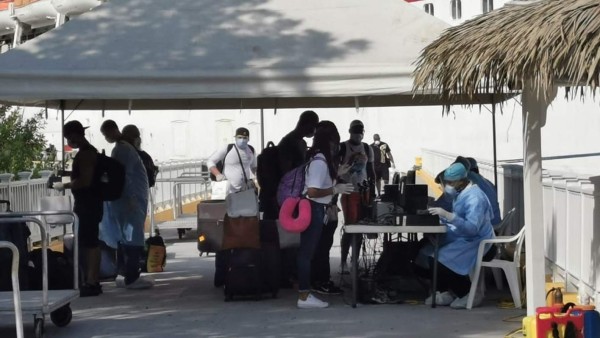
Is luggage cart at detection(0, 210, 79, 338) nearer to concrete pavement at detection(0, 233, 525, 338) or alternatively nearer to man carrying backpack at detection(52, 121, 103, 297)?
concrete pavement at detection(0, 233, 525, 338)

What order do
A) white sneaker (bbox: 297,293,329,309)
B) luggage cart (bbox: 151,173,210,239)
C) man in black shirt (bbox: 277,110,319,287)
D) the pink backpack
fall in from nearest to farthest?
white sneaker (bbox: 297,293,329,309)
the pink backpack
man in black shirt (bbox: 277,110,319,287)
luggage cart (bbox: 151,173,210,239)

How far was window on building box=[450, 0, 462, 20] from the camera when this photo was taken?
63.0 m

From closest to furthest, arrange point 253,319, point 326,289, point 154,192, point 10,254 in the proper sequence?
point 10,254, point 253,319, point 326,289, point 154,192

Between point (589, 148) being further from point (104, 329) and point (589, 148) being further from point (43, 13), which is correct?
point (104, 329)

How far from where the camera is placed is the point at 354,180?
44.9 ft

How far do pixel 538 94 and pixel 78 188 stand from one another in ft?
16.5

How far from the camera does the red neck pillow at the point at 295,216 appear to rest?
35.4 feet

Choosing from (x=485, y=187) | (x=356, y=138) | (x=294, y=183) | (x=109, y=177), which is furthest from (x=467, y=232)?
(x=356, y=138)

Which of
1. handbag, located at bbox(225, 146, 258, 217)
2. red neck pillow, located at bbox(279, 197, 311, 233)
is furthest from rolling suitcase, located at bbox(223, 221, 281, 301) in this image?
red neck pillow, located at bbox(279, 197, 311, 233)

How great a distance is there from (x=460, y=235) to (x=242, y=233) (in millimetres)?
2134

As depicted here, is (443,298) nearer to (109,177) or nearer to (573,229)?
(573,229)

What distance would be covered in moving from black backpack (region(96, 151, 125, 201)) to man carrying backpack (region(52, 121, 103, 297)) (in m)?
0.06

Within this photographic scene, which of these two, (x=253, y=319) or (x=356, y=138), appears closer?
(x=253, y=319)

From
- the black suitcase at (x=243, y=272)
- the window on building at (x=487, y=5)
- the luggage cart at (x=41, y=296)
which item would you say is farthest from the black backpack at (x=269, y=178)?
the window on building at (x=487, y=5)
